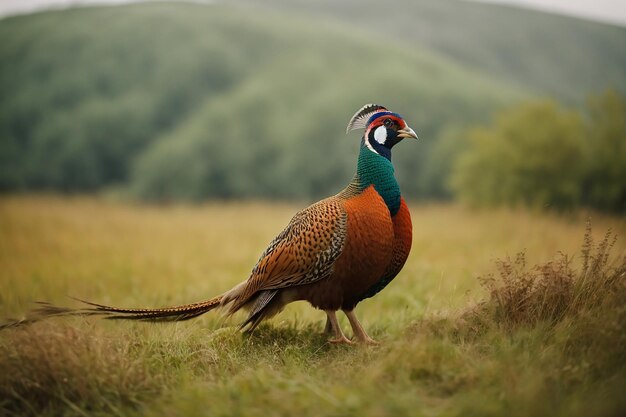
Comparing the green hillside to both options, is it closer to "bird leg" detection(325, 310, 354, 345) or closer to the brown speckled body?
the brown speckled body

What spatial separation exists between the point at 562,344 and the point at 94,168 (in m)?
23.8

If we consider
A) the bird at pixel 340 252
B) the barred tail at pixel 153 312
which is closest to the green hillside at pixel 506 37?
the bird at pixel 340 252

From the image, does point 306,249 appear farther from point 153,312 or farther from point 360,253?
point 153,312

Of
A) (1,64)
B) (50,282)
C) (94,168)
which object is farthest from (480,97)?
(1,64)

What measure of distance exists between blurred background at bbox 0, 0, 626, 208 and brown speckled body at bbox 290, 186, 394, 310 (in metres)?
11.5

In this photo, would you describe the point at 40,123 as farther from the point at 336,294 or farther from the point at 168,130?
the point at 336,294

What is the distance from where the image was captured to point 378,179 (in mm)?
4207

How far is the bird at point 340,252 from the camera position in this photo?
3.97 meters

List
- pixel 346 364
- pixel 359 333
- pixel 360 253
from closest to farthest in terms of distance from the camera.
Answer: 1. pixel 346 364
2. pixel 360 253
3. pixel 359 333

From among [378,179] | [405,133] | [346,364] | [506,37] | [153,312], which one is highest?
[506,37]

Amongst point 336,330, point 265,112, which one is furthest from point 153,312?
point 265,112

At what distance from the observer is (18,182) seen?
22109 mm

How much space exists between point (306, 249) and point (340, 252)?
280 mm

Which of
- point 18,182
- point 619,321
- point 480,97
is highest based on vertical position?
point 480,97
